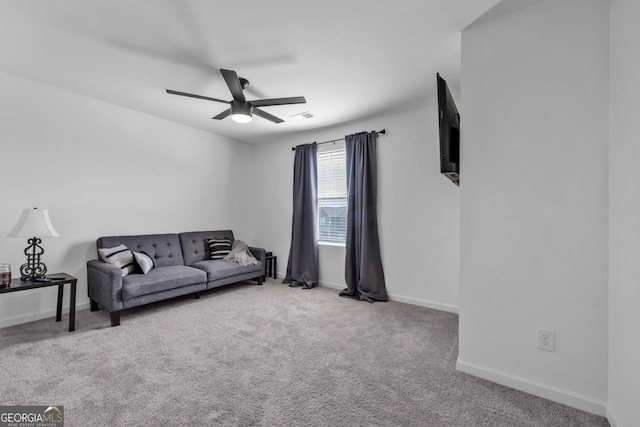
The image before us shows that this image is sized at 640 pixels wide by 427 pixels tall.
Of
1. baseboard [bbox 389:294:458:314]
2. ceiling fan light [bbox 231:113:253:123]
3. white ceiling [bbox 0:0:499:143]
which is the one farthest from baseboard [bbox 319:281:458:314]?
ceiling fan light [bbox 231:113:253:123]

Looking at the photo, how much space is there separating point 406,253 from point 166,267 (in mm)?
3222

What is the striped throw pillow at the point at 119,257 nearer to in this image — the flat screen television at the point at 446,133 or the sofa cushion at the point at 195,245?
the sofa cushion at the point at 195,245

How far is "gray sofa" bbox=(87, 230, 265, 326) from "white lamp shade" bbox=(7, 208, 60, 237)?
0.62 meters

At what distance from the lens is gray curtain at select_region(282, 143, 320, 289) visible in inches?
179

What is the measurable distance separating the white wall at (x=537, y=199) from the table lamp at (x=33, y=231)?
148 inches

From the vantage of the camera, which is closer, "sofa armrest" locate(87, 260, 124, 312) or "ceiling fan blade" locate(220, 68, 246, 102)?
"ceiling fan blade" locate(220, 68, 246, 102)

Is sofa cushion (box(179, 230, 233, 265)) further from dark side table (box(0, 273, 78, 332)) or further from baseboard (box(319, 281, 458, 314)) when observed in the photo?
baseboard (box(319, 281, 458, 314))

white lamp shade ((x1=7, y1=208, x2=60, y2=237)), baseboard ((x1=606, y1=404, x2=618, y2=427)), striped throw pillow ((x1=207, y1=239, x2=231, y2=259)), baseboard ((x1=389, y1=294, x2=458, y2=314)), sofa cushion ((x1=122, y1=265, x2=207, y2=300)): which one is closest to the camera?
baseboard ((x1=606, y1=404, x2=618, y2=427))

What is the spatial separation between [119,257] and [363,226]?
3065 millimetres

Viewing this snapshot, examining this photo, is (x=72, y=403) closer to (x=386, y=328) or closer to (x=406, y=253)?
(x=386, y=328)

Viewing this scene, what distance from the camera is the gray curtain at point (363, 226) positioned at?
388cm

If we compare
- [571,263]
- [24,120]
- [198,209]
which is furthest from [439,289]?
[24,120]

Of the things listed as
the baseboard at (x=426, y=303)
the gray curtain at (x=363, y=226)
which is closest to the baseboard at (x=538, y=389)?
the baseboard at (x=426, y=303)

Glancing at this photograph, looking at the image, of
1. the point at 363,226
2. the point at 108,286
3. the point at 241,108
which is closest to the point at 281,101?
the point at 241,108
